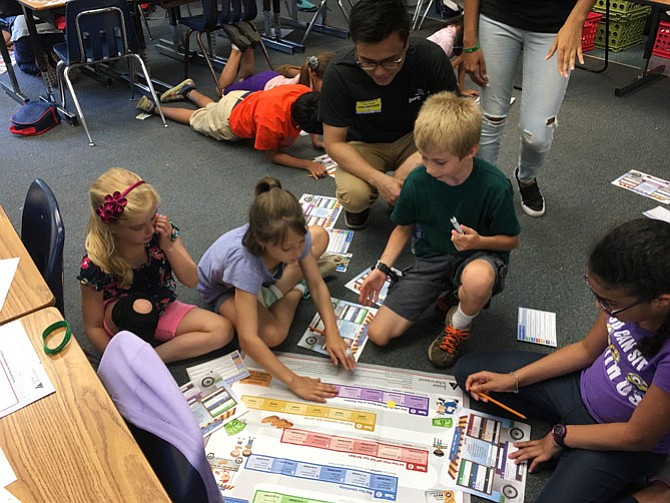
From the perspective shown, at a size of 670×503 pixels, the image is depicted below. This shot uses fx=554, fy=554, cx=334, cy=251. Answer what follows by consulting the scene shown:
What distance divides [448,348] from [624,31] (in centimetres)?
366

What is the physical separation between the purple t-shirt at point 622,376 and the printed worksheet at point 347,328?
0.73m

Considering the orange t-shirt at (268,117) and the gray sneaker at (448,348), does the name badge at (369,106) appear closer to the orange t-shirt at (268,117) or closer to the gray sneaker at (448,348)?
the orange t-shirt at (268,117)

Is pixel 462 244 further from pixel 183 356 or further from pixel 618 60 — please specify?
pixel 618 60

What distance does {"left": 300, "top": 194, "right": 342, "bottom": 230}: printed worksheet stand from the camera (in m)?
2.57

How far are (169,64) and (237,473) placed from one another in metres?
3.80

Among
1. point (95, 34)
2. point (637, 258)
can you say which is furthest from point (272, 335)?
point (95, 34)

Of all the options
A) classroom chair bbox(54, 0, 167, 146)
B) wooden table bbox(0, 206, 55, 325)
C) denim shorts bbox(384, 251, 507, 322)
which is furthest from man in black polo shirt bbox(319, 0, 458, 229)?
classroom chair bbox(54, 0, 167, 146)

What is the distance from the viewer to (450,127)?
157 cm

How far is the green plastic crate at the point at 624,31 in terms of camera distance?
4.20 metres

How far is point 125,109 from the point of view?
3766 mm

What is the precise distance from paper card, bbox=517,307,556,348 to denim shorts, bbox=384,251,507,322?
7.9 inches

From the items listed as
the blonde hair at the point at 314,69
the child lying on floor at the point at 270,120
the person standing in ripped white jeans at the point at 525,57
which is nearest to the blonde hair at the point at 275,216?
the person standing in ripped white jeans at the point at 525,57

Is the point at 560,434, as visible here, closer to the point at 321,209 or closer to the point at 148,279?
the point at 148,279

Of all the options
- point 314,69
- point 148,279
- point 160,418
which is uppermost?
point 160,418
